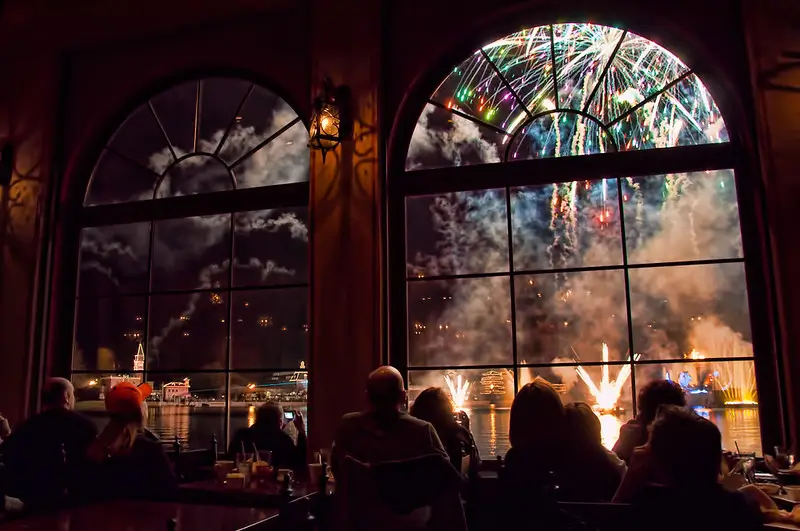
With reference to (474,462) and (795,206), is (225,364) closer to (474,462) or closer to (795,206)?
(474,462)

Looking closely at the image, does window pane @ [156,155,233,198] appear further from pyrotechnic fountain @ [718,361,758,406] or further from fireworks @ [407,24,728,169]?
pyrotechnic fountain @ [718,361,758,406]

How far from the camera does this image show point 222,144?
5480 mm

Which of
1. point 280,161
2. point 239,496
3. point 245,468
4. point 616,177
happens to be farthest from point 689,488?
point 280,161

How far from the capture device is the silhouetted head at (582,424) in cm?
304

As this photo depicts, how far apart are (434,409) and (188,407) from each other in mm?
2582

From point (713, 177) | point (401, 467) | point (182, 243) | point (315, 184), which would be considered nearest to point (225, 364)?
point (182, 243)

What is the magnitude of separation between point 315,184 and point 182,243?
1.49 meters

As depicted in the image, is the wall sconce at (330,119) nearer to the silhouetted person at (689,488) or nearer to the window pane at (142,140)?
the window pane at (142,140)

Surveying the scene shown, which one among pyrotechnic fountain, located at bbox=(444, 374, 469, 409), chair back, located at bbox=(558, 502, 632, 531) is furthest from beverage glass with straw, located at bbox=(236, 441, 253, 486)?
chair back, located at bbox=(558, 502, 632, 531)

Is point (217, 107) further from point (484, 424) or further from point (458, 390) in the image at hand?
point (484, 424)

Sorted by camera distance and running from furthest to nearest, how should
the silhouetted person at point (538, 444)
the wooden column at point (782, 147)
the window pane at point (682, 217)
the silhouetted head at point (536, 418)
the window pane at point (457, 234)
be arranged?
the window pane at point (457, 234) < the window pane at point (682, 217) < the wooden column at point (782, 147) < the silhouetted head at point (536, 418) < the silhouetted person at point (538, 444)

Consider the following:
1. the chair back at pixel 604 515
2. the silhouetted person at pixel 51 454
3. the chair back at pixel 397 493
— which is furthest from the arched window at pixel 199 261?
the chair back at pixel 604 515

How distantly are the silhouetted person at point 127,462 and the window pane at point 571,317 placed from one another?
2.47m

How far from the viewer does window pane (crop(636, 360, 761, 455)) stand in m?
4.08
